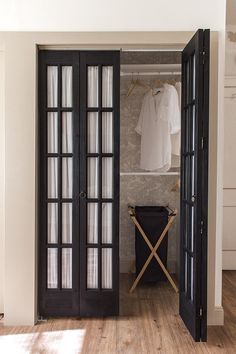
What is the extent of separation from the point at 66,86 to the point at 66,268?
1592 mm

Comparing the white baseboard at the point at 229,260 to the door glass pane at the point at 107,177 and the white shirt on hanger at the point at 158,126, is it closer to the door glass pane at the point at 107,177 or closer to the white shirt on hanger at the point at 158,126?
the white shirt on hanger at the point at 158,126

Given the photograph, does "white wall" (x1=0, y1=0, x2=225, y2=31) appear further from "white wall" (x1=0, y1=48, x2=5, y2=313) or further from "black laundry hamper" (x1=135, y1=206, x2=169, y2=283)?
"black laundry hamper" (x1=135, y1=206, x2=169, y2=283)

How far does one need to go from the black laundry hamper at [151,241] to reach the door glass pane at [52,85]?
162 centimetres

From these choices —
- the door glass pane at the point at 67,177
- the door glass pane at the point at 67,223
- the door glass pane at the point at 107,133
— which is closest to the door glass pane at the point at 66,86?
the door glass pane at the point at 107,133

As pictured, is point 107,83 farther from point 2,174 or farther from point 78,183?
point 2,174

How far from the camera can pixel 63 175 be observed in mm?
3666

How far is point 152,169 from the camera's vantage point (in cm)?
477

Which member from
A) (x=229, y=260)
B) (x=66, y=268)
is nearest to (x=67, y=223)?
(x=66, y=268)

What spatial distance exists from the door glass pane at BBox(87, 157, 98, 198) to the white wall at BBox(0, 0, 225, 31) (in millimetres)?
1120

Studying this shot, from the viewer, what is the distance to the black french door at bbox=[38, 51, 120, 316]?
11.9ft

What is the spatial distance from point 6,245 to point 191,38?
232cm

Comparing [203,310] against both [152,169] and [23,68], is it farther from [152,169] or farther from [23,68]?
[23,68]

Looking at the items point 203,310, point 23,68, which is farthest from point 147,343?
point 23,68

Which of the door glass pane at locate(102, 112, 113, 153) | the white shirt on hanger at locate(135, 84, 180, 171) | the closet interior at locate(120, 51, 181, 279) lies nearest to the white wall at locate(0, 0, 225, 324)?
the door glass pane at locate(102, 112, 113, 153)
